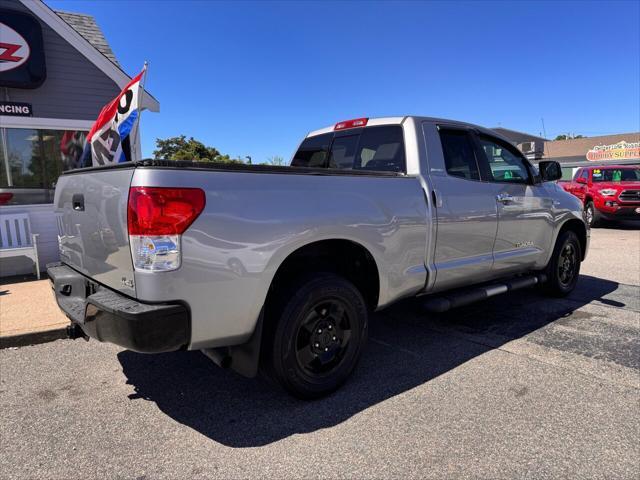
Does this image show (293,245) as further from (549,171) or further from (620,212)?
(620,212)

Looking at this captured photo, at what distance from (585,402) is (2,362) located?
4.60 metres

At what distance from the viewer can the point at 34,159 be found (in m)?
7.84

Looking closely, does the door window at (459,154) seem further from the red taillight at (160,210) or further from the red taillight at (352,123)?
the red taillight at (160,210)

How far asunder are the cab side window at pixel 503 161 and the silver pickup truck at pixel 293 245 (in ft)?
0.10

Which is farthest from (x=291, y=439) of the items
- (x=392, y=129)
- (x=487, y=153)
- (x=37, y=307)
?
(x=37, y=307)

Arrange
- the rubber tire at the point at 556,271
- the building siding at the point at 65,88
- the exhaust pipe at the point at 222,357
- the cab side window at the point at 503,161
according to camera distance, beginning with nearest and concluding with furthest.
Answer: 1. the exhaust pipe at the point at 222,357
2. the cab side window at the point at 503,161
3. the rubber tire at the point at 556,271
4. the building siding at the point at 65,88

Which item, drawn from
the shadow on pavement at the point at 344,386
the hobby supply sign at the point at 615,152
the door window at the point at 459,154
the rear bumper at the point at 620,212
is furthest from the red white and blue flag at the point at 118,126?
the hobby supply sign at the point at 615,152

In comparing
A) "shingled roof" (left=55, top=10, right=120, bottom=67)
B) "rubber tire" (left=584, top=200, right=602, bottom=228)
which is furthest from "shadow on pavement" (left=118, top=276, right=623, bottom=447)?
"rubber tire" (left=584, top=200, right=602, bottom=228)

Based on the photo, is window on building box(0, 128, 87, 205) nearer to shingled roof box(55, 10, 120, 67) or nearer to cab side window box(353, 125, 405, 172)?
shingled roof box(55, 10, 120, 67)

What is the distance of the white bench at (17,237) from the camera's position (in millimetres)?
6719

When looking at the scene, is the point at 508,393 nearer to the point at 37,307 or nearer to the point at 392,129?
the point at 392,129

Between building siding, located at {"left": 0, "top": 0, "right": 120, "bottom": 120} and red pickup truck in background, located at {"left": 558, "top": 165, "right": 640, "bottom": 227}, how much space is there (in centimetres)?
1294

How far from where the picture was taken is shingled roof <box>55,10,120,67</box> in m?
8.86

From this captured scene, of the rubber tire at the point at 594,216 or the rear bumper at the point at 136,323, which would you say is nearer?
the rear bumper at the point at 136,323
